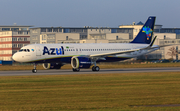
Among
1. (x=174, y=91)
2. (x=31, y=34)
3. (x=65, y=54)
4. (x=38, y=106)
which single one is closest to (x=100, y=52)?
(x=65, y=54)

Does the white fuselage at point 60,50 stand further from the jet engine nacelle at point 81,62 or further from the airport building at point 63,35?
the airport building at point 63,35

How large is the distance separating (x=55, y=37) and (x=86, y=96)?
125 meters

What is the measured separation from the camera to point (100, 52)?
5594 cm

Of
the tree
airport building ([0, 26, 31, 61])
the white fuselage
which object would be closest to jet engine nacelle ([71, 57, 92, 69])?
the white fuselage

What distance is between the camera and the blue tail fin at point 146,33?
6170 cm

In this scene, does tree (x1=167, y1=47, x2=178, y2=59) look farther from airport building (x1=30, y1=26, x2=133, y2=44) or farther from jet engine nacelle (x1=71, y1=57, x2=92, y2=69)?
jet engine nacelle (x1=71, y1=57, x2=92, y2=69)

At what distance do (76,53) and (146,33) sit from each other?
16157 mm

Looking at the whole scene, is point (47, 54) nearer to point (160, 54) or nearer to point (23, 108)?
point (23, 108)

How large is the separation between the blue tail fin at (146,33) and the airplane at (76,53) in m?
0.92

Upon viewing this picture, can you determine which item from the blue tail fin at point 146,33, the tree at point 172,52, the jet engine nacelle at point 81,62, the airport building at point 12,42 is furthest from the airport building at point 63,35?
the jet engine nacelle at point 81,62

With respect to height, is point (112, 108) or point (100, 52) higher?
point (100, 52)

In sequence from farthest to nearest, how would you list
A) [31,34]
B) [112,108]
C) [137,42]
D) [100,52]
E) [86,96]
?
[31,34], [137,42], [100,52], [86,96], [112,108]

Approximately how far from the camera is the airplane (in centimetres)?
5066

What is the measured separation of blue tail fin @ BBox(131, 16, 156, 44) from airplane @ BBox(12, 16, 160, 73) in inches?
36.0
